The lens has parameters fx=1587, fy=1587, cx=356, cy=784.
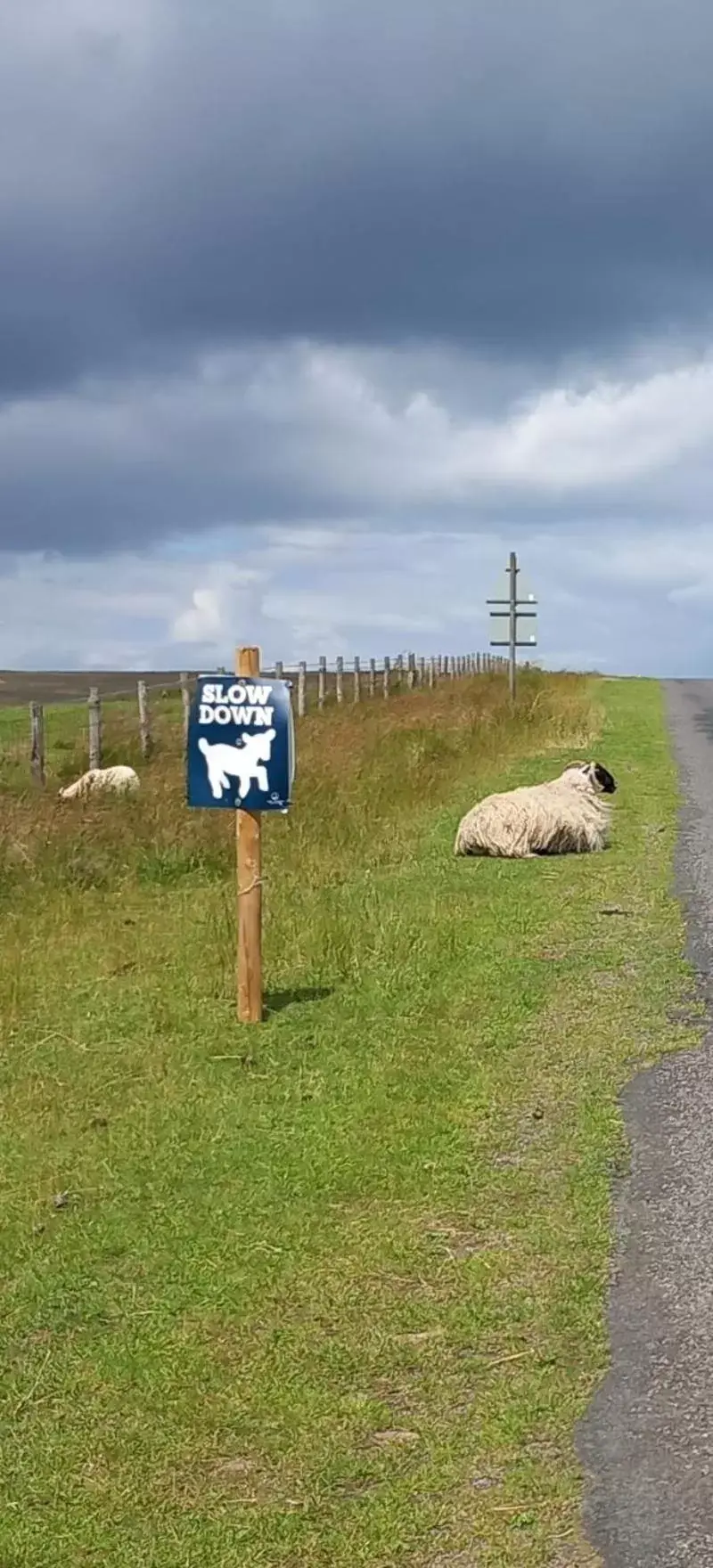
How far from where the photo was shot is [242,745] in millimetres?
7906

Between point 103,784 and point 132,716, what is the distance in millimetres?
12143

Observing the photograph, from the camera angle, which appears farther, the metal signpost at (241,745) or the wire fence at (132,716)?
the wire fence at (132,716)

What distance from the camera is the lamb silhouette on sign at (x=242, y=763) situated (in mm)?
7871

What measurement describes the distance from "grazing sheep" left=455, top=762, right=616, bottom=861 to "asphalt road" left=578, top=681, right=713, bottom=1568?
19.1 ft

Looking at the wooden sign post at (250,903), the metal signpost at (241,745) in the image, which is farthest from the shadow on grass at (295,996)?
the metal signpost at (241,745)

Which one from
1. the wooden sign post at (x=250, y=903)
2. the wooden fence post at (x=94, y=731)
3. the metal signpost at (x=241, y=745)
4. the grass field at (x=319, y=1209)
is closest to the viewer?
the grass field at (x=319, y=1209)

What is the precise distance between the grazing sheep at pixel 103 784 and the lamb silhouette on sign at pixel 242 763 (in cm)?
796

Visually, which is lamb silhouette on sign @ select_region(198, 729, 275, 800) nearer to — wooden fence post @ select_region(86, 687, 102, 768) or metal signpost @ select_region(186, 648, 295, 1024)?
metal signpost @ select_region(186, 648, 295, 1024)

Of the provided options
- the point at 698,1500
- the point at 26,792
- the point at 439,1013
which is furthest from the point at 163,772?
the point at 698,1500

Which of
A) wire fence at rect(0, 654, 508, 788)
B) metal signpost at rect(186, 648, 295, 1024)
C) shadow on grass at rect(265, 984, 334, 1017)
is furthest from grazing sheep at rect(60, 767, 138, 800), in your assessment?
metal signpost at rect(186, 648, 295, 1024)

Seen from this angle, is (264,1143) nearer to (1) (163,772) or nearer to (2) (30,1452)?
(2) (30,1452)

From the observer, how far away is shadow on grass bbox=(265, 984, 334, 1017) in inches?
334

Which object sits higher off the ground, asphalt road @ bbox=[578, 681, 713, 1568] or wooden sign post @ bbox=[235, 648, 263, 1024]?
wooden sign post @ bbox=[235, 648, 263, 1024]

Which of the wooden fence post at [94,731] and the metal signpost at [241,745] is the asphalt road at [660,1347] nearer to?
the metal signpost at [241,745]
